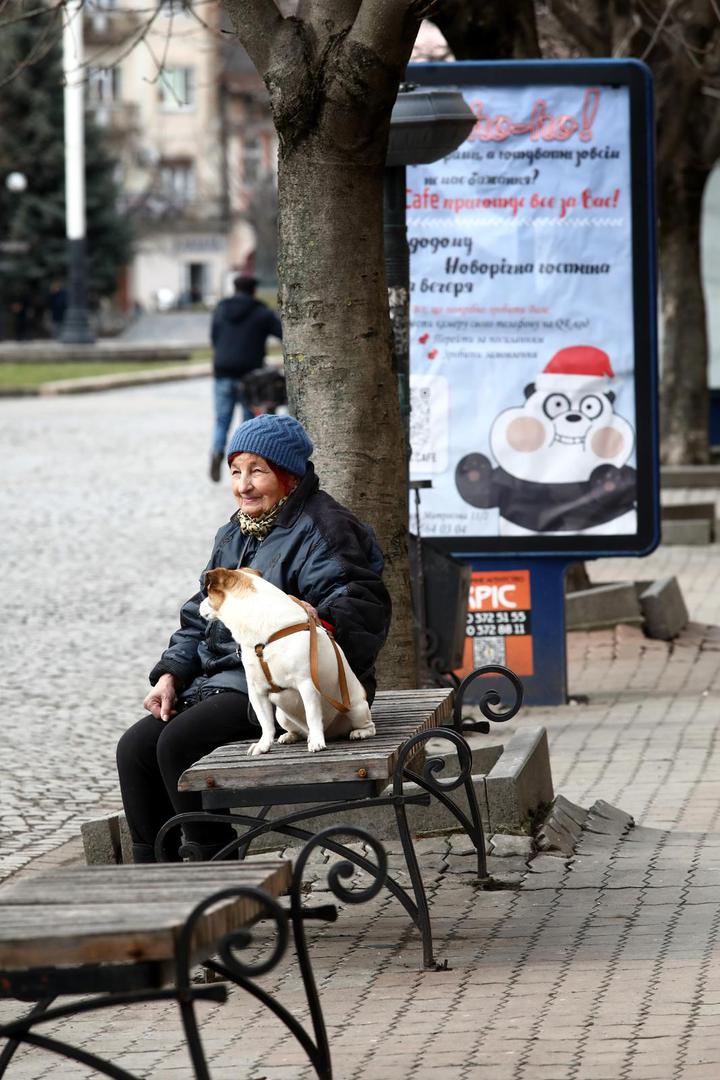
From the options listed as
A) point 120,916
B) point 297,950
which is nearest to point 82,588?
point 297,950

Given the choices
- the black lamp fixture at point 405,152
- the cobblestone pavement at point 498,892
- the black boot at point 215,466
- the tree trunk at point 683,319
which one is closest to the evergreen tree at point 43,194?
the black boot at point 215,466

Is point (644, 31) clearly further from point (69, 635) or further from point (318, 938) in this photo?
point (318, 938)

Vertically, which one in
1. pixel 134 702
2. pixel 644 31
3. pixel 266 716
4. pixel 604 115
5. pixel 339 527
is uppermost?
pixel 644 31

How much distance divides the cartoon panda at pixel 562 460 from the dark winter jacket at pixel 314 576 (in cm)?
442

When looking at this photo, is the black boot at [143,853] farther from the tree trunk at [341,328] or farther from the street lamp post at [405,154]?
the street lamp post at [405,154]

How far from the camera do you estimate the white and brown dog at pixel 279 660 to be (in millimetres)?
4980

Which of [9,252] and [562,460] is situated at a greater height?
[9,252]

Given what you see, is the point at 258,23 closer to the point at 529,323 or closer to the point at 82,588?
the point at 529,323

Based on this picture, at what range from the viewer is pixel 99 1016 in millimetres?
4996

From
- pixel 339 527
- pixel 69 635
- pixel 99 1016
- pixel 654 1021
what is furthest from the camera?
pixel 69 635

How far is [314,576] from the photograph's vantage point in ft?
17.5

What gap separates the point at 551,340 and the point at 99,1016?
5543 mm

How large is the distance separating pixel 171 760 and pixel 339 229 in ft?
6.67

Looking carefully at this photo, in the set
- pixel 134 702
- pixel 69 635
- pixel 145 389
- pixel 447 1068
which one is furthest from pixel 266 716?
pixel 145 389
